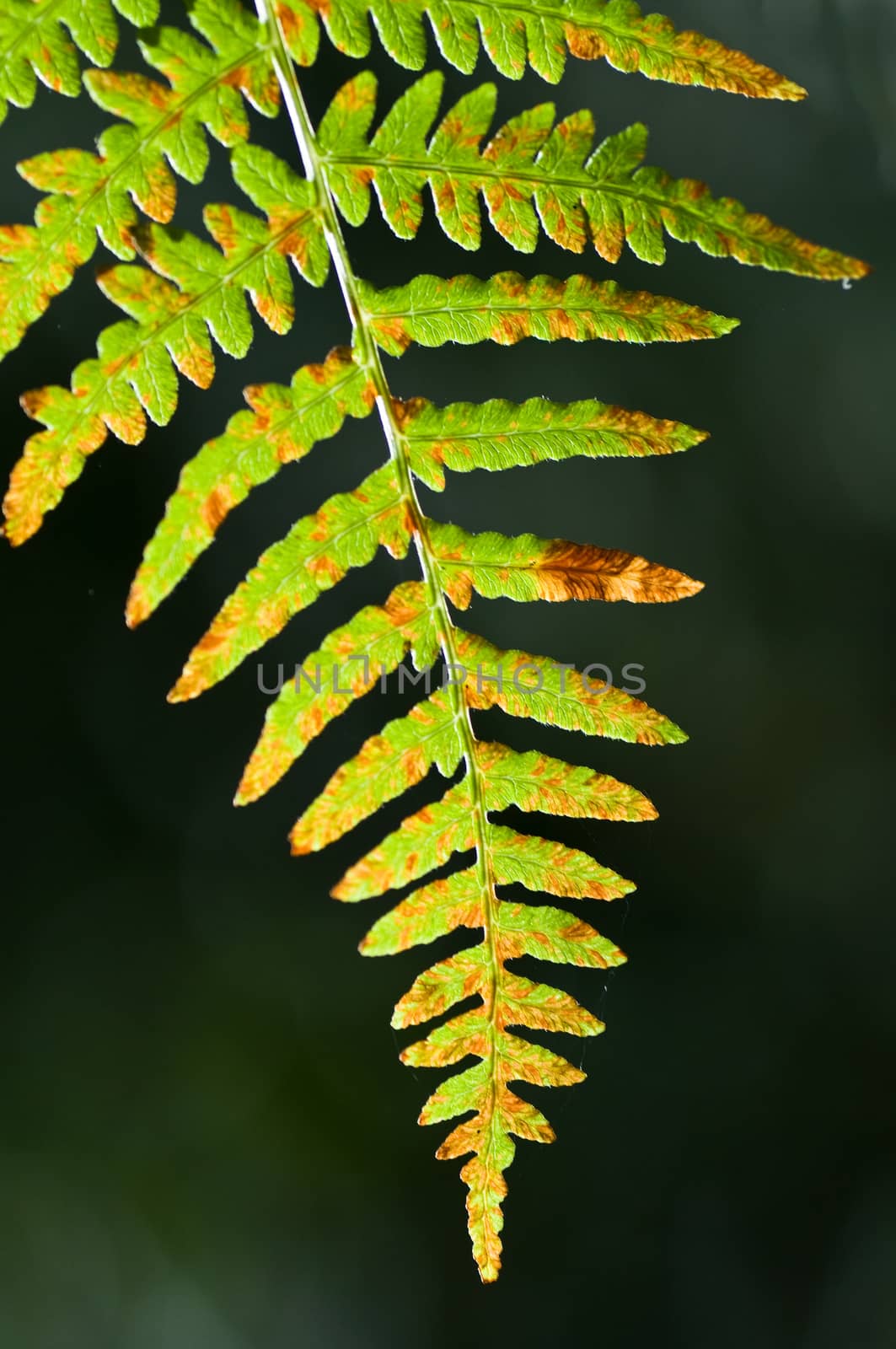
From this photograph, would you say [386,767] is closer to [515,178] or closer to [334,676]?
[334,676]

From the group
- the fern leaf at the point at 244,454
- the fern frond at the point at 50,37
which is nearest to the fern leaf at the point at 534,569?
the fern leaf at the point at 244,454

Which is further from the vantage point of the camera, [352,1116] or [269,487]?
[352,1116]

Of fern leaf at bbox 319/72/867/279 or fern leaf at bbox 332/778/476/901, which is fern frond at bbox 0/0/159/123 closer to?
fern leaf at bbox 319/72/867/279

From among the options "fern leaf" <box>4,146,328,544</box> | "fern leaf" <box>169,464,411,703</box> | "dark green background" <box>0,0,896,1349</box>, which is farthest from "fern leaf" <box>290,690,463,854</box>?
"dark green background" <box>0,0,896,1349</box>

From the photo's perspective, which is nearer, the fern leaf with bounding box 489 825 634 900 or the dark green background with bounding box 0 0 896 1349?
the fern leaf with bounding box 489 825 634 900

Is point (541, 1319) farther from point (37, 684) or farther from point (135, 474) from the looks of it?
point (135, 474)

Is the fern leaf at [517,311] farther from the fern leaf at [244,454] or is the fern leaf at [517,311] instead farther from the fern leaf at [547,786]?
the fern leaf at [547,786]

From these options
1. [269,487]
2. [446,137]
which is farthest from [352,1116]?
[446,137]
